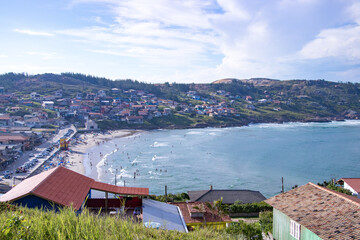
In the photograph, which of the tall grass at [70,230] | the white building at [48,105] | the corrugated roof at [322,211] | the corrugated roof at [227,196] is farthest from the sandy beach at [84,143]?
the tall grass at [70,230]

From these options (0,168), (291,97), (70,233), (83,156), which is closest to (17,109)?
(83,156)

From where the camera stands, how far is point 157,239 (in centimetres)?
479

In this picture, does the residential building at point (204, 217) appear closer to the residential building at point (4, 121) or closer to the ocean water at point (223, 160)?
the ocean water at point (223, 160)

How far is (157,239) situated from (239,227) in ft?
31.6

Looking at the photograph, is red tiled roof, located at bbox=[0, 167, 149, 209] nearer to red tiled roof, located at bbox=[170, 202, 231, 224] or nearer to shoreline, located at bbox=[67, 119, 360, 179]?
red tiled roof, located at bbox=[170, 202, 231, 224]

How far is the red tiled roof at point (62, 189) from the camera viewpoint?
391 inches

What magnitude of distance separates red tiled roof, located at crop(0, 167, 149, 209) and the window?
20.5 ft

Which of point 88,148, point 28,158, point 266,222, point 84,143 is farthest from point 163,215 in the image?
point 84,143

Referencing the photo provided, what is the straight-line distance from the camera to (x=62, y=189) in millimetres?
10836

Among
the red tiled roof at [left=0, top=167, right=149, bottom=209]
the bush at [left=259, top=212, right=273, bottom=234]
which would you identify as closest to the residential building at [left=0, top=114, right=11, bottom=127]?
the red tiled roof at [left=0, top=167, right=149, bottom=209]

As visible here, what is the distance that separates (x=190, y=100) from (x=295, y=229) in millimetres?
103276

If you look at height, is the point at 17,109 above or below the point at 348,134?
above

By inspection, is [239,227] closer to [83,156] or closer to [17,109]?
[83,156]

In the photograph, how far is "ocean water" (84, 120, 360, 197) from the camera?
107ft
